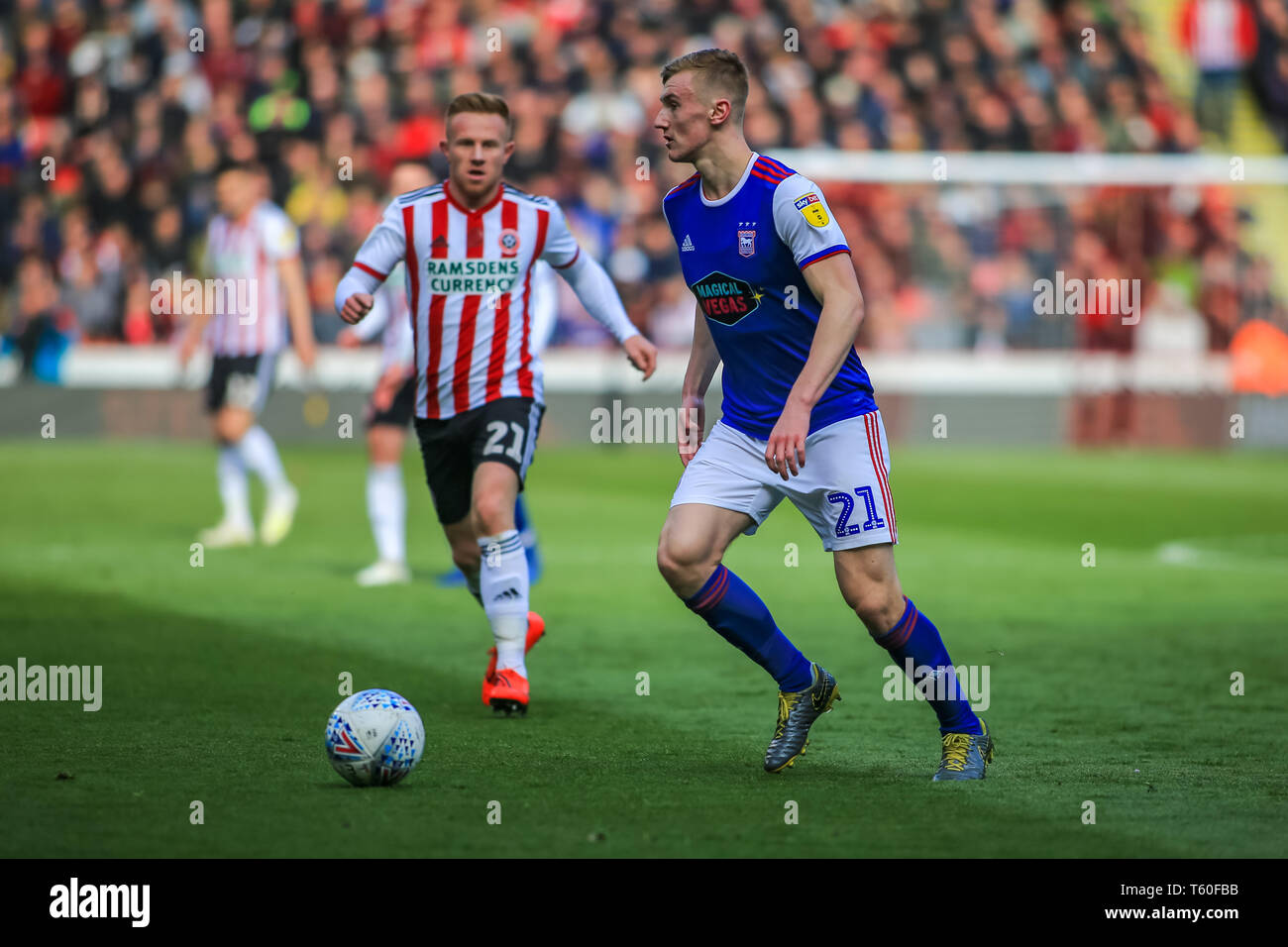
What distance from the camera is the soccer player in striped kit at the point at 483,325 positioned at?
7195mm

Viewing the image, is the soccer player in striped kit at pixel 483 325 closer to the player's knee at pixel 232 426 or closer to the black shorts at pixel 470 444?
the black shorts at pixel 470 444

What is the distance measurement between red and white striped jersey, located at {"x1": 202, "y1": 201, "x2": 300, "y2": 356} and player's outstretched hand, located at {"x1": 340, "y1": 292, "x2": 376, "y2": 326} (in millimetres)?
6021

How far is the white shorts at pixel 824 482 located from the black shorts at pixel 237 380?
24.4 ft

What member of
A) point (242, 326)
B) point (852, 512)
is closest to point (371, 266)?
point (852, 512)

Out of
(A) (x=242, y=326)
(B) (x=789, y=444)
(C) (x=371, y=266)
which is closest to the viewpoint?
(B) (x=789, y=444)

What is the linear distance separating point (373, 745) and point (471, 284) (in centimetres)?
245

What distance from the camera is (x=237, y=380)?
1287cm

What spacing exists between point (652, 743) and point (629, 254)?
57.4ft

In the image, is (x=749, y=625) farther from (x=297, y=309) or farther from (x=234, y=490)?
(x=234, y=490)

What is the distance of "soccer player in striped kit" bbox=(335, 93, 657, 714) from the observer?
283 inches

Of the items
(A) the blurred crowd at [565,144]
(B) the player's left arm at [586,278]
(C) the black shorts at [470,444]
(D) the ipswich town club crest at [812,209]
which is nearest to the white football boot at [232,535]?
(C) the black shorts at [470,444]
